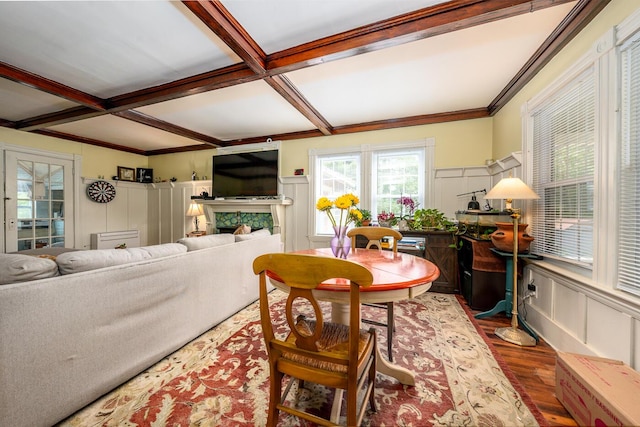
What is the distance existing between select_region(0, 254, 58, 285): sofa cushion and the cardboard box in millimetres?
2653

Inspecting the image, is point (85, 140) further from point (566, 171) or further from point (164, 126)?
point (566, 171)

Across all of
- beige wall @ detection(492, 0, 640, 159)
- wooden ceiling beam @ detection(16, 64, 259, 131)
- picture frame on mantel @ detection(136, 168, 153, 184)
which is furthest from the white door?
beige wall @ detection(492, 0, 640, 159)

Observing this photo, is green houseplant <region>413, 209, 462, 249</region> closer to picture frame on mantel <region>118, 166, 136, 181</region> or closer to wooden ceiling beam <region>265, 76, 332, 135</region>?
wooden ceiling beam <region>265, 76, 332, 135</region>

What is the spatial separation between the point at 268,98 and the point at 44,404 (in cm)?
315

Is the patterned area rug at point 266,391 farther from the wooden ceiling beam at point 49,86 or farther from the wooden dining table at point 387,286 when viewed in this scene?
the wooden ceiling beam at point 49,86

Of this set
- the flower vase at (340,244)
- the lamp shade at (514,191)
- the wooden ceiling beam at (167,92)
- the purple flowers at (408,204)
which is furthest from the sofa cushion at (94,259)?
the purple flowers at (408,204)

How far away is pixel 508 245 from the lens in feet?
7.23

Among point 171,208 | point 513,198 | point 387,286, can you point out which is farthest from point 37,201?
point 513,198

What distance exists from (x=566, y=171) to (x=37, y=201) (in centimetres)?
725

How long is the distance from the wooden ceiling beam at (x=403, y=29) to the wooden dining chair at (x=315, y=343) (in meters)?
1.84

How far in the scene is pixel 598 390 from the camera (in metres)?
1.09

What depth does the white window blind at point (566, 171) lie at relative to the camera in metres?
1.66

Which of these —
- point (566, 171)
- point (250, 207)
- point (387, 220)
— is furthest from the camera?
point (250, 207)

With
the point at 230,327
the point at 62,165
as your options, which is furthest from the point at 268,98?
the point at 62,165
